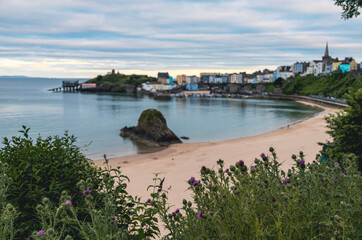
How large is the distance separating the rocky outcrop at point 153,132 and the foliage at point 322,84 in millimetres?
73787

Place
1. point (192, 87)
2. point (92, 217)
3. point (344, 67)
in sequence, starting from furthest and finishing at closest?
point (192, 87) → point (344, 67) → point (92, 217)

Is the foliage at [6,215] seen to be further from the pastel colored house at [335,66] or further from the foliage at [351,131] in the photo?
the pastel colored house at [335,66]

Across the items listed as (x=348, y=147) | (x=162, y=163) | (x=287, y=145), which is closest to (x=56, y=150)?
(x=348, y=147)

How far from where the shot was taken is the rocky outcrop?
3002cm

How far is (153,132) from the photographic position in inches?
1214

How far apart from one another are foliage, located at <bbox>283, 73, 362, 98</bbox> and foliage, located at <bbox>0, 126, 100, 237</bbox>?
9525cm

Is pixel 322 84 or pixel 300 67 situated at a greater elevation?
pixel 300 67

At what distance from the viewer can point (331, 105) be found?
76.4 m

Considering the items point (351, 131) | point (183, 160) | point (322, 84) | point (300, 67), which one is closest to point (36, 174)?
point (351, 131)

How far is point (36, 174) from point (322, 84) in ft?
412

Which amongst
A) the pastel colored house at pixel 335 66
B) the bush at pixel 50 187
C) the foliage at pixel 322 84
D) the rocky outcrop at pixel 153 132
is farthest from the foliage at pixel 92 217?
the pastel colored house at pixel 335 66

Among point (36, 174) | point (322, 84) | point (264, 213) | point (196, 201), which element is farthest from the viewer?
point (322, 84)

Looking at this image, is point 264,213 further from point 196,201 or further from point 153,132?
point 153,132

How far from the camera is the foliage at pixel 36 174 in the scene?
13.1ft
